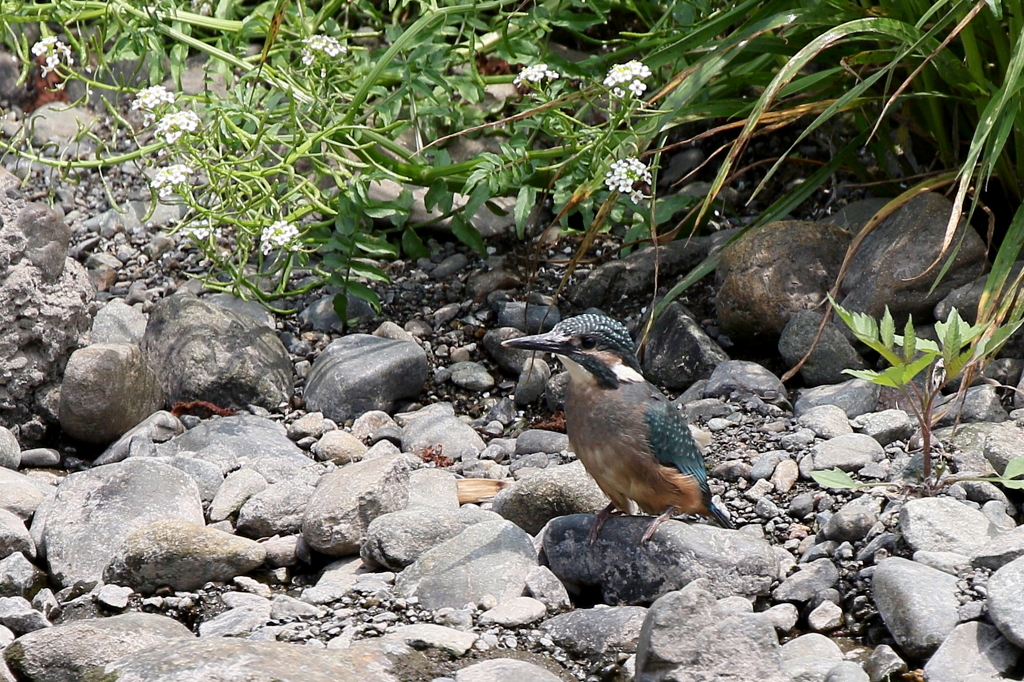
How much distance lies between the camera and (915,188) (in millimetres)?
4953

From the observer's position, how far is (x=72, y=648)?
3.37 m

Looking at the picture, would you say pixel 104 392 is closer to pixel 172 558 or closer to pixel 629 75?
pixel 172 558

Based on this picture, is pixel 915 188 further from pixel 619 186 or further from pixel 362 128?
pixel 362 128

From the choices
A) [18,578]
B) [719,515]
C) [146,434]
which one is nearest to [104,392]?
[146,434]

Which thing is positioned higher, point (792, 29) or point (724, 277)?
point (792, 29)

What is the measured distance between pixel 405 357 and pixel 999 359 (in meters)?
2.31

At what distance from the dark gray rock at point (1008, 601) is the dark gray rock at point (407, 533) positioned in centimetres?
150

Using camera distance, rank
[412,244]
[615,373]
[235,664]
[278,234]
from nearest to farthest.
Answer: [235,664]
[615,373]
[278,234]
[412,244]

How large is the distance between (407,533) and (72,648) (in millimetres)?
1046

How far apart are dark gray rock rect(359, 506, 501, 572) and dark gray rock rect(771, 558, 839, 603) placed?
917 mm

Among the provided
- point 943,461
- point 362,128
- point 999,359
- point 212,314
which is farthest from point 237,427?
point 999,359

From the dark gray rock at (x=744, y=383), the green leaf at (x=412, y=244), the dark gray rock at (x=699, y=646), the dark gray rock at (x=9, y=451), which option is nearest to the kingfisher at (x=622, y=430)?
the dark gray rock at (x=699, y=646)

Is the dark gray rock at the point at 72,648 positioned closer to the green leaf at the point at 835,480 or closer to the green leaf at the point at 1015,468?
the green leaf at the point at 835,480

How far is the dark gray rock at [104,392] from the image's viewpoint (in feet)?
16.3
